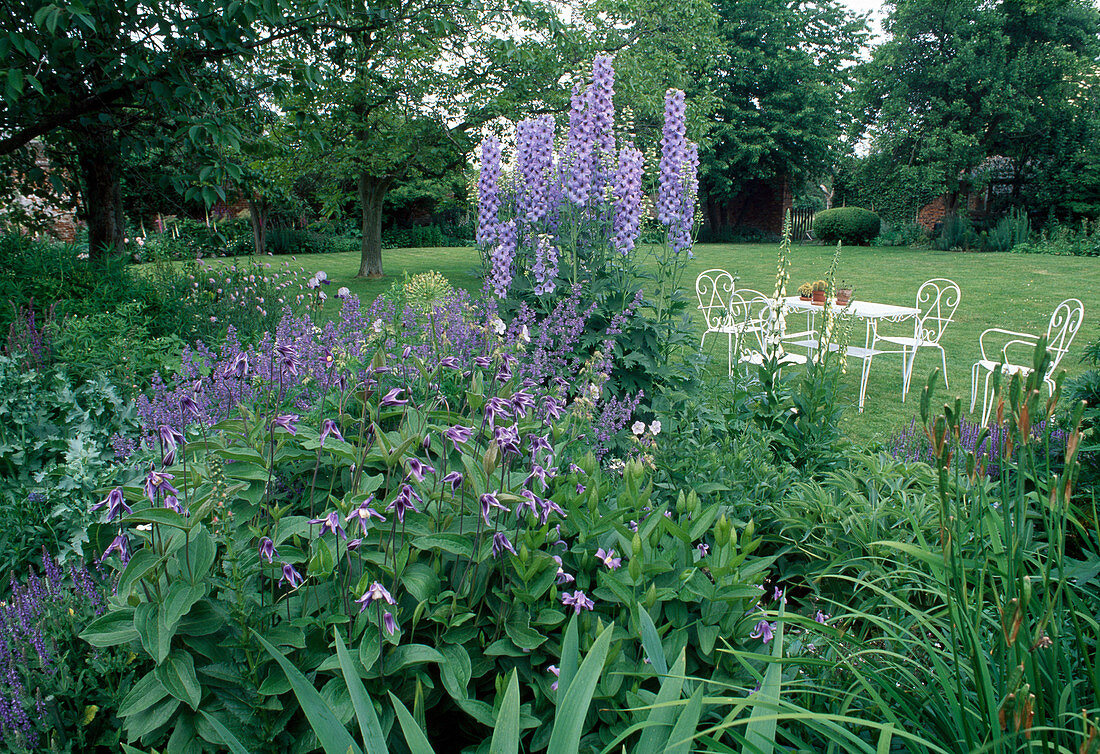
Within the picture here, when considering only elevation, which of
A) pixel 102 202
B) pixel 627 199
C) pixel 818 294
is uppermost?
pixel 102 202

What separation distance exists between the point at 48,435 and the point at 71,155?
4208 millimetres

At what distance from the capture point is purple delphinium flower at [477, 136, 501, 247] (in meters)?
4.23

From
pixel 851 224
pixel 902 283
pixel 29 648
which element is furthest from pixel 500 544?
pixel 851 224

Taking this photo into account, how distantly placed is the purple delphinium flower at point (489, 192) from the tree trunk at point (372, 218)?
460 inches

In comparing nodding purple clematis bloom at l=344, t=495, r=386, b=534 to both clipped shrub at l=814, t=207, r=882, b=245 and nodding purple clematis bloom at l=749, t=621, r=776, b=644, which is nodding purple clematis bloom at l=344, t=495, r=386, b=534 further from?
clipped shrub at l=814, t=207, r=882, b=245

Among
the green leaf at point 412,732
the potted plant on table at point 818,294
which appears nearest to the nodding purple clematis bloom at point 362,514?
the green leaf at point 412,732

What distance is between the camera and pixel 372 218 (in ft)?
51.8

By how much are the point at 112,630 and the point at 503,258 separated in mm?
3021

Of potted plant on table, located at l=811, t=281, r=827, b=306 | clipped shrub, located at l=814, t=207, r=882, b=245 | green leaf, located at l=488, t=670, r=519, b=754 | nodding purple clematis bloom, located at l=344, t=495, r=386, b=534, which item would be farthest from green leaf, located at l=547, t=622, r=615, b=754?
clipped shrub, located at l=814, t=207, r=882, b=245

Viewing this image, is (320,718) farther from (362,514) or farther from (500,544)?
(500,544)

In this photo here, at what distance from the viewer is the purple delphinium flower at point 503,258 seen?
13.5ft

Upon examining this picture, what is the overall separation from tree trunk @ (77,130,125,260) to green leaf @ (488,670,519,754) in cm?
674

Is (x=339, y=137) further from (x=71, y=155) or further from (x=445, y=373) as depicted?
(x=445, y=373)

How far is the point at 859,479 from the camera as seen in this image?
3232 mm
